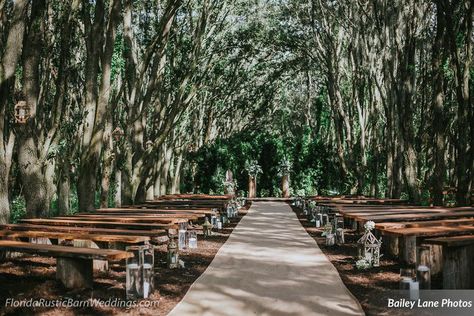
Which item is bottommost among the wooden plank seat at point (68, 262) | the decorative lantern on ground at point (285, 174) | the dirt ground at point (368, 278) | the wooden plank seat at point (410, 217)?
the dirt ground at point (368, 278)

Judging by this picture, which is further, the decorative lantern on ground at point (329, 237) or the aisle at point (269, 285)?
the decorative lantern on ground at point (329, 237)

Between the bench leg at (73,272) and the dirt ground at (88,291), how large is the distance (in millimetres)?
88

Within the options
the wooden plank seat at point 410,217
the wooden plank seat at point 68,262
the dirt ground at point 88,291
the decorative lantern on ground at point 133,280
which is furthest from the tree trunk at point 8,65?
the wooden plank seat at point 410,217

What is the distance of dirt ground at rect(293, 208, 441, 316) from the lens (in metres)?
5.96

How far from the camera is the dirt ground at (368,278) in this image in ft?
19.6

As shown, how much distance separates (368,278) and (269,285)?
161cm

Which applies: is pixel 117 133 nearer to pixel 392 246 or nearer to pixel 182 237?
pixel 182 237

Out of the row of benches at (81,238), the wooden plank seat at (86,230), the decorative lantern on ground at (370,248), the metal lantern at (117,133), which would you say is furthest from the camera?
the metal lantern at (117,133)

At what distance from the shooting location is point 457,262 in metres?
6.32

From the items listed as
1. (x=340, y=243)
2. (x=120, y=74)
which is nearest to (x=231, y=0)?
(x=120, y=74)

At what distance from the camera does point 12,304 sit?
5.52m

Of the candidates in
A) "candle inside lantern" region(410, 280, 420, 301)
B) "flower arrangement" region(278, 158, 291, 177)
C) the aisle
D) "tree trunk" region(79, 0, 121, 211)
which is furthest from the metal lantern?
"flower arrangement" region(278, 158, 291, 177)

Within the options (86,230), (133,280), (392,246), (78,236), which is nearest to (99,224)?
(86,230)

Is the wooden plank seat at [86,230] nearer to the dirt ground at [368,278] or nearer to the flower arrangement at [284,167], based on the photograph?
the dirt ground at [368,278]
